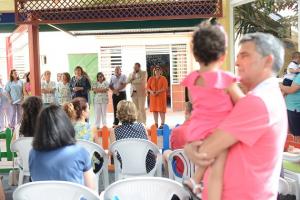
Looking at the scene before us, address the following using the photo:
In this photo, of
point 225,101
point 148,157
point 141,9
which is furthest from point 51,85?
point 225,101

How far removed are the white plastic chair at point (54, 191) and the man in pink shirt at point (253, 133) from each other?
109cm

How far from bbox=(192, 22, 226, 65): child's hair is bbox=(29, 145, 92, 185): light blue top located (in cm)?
152

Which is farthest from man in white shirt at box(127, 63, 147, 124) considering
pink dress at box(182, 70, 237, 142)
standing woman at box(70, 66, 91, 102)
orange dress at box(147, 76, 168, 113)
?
pink dress at box(182, 70, 237, 142)

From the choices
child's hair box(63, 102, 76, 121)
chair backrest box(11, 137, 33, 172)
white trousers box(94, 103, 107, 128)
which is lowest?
white trousers box(94, 103, 107, 128)

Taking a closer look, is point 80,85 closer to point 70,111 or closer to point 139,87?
point 139,87

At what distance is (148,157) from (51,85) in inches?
293

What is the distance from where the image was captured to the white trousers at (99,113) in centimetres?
1141

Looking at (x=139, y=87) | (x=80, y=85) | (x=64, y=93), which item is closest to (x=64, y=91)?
(x=64, y=93)

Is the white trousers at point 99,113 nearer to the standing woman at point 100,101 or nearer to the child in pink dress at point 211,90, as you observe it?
the standing woman at point 100,101

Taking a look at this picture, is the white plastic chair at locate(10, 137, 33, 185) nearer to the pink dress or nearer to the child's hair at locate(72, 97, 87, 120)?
the child's hair at locate(72, 97, 87, 120)

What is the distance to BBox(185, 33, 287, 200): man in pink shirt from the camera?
164 centimetres

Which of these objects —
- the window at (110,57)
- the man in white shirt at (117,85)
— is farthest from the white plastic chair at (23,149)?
the window at (110,57)

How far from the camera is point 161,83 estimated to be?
11328 millimetres

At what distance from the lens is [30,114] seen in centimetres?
470
